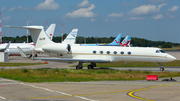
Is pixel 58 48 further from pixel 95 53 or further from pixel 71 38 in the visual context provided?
pixel 71 38

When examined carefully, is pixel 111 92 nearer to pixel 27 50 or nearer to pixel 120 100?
pixel 120 100

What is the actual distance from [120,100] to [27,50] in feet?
200

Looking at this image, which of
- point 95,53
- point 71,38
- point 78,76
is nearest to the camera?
point 78,76

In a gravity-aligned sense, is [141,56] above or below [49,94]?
above

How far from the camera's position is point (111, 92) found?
52.0ft

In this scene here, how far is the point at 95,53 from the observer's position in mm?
34406

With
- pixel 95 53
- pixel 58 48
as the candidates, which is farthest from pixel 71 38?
pixel 95 53

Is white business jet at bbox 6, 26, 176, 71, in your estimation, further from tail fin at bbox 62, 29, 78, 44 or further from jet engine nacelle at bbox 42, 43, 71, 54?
tail fin at bbox 62, 29, 78, 44

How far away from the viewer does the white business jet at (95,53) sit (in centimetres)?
3294

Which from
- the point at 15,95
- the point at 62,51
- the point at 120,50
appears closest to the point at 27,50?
the point at 62,51

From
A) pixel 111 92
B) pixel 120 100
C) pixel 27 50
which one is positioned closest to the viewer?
pixel 120 100

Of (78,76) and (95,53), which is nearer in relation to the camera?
(78,76)

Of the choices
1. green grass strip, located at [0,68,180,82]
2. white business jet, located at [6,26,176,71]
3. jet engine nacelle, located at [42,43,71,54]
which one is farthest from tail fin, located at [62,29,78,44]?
green grass strip, located at [0,68,180,82]

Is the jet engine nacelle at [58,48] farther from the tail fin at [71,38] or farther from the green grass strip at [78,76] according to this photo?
the tail fin at [71,38]
